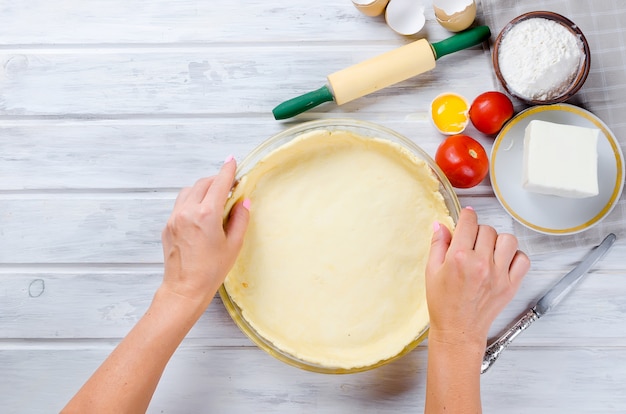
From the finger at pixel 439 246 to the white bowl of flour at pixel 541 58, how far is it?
34 centimetres

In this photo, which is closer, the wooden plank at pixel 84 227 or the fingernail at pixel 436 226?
the fingernail at pixel 436 226

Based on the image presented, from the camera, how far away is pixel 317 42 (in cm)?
122

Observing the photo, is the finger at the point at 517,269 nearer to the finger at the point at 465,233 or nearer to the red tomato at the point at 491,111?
the finger at the point at 465,233

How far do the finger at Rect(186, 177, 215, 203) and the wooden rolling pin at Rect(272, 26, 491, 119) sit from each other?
0.75 feet

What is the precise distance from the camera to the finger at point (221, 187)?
981mm

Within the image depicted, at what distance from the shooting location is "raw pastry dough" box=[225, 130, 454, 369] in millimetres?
1073

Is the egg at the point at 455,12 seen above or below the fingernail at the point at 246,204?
above

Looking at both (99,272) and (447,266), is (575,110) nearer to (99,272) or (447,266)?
(447,266)

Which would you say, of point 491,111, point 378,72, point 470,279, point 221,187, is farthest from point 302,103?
point 470,279

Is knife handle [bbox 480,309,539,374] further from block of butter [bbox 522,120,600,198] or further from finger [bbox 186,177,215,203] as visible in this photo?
finger [bbox 186,177,215,203]

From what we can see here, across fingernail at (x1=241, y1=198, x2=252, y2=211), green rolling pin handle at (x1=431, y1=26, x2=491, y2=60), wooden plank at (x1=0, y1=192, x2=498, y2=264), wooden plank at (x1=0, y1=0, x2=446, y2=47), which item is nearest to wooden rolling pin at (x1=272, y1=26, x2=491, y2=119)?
green rolling pin handle at (x1=431, y1=26, x2=491, y2=60)

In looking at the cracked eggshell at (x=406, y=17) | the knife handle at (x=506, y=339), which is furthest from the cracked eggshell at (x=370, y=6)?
the knife handle at (x=506, y=339)

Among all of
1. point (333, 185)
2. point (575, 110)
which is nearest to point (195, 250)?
point (333, 185)

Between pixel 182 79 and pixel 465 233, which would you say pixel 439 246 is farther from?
pixel 182 79
